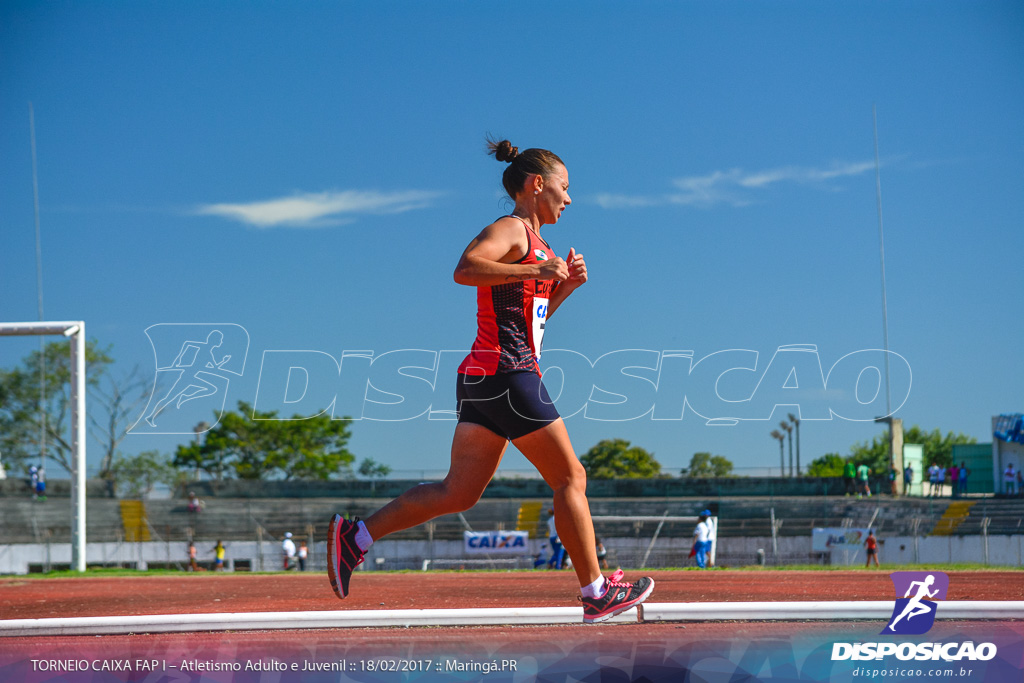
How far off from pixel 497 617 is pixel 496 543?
80.6ft

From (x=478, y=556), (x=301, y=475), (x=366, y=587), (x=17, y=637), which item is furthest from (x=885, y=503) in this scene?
(x=301, y=475)

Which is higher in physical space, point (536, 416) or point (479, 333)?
point (479, 333)

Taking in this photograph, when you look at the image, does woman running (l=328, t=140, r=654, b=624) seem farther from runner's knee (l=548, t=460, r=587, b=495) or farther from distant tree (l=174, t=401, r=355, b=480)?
distant tree (l=174, t=401, r=355, b=480)

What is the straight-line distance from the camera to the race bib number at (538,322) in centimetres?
403

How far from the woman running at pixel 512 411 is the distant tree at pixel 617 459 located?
7322 cm

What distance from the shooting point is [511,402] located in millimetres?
3840

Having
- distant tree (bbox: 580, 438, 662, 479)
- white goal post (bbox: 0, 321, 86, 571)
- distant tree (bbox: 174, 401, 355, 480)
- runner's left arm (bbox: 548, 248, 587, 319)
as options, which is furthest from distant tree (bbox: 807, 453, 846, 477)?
runner's left arm (bbox: 548, 248, 587, 319)

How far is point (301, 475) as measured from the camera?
60594 mm

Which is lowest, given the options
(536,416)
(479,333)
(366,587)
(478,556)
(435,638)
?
(478,556)

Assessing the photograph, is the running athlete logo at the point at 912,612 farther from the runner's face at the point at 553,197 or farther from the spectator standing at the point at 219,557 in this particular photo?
the spectator standing at the point at 219,557

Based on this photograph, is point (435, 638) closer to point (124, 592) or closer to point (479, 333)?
point (479, 333)

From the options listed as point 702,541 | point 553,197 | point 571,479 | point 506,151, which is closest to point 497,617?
point 571,479

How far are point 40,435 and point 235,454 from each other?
48.3 ft

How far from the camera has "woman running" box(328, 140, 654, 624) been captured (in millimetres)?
3836
